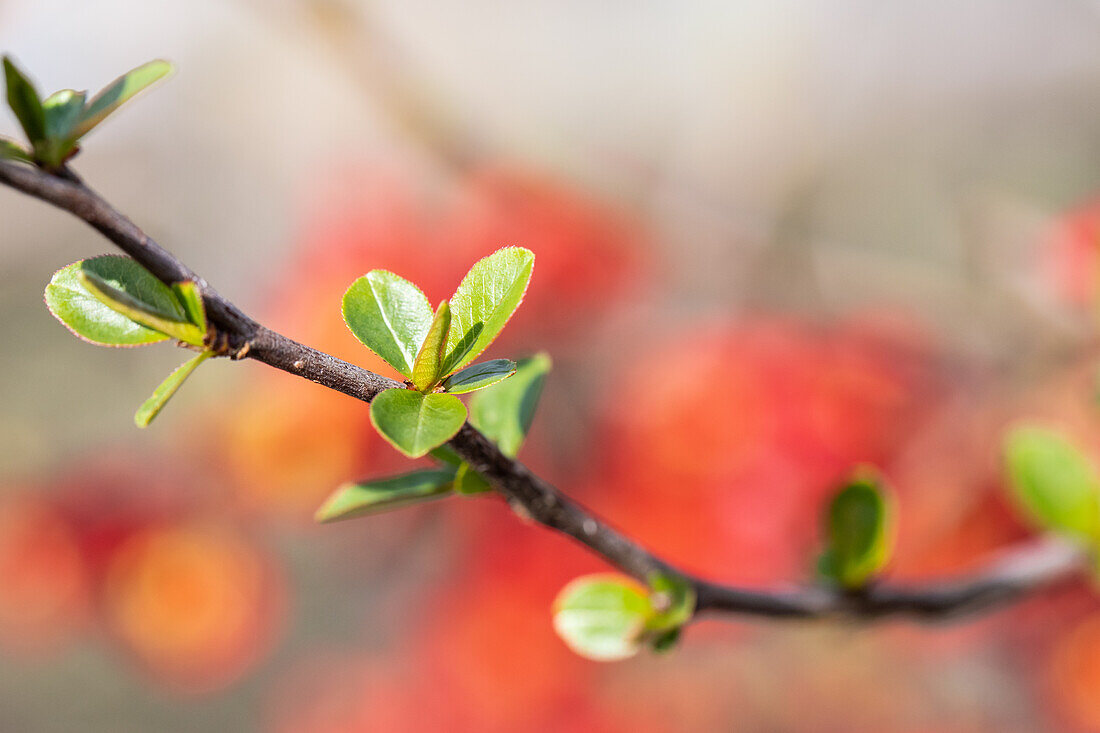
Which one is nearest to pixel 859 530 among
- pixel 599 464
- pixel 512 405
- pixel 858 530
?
pixel 858 530

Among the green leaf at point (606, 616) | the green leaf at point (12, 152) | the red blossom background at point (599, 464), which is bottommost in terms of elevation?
the red blossom background at point (599, 464)

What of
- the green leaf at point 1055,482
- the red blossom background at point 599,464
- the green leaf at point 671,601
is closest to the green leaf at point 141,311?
the green leaf at point 671,601

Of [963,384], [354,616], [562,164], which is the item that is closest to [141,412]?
[963,384]

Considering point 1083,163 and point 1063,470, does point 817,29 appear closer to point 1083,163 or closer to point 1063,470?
point 1083,163

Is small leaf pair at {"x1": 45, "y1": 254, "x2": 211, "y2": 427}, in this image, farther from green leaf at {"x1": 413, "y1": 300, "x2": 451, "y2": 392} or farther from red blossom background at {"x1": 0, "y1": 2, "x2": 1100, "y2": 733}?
red blossom background at {"x1": 0, "y1": 2, "x2": 1100, "y2": 733}

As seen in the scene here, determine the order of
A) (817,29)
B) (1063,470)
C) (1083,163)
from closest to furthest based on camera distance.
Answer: (1063,470) → (1083,163) → (817,29)

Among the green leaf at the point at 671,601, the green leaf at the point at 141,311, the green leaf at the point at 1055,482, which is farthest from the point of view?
the green leaf at the point at 1055,482

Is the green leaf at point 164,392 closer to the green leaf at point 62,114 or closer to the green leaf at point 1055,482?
the green leaf at point 62,114
